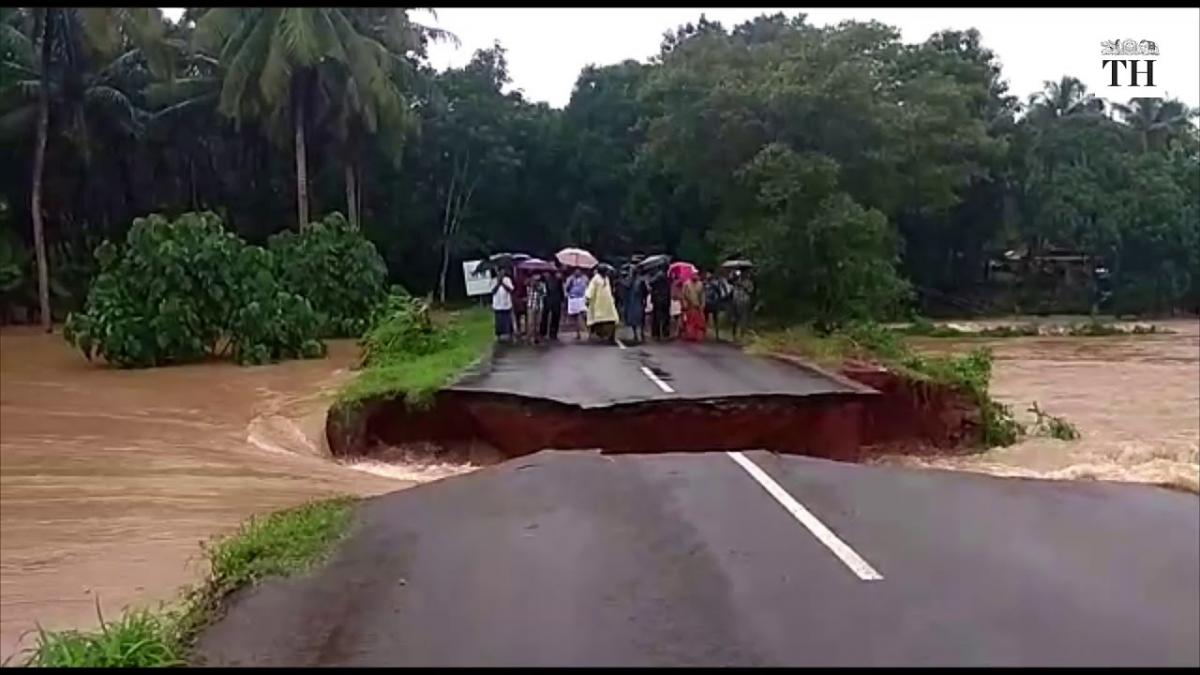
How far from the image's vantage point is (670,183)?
148ft

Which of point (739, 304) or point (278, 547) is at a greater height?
point (739, 304)

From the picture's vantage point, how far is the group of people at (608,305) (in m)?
25.1

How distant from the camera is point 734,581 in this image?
6.86 m

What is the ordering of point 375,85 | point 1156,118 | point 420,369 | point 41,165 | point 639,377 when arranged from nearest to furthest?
point 639,377 → point 420,369 → point 375,85 → point 41,165 → point 1156,118

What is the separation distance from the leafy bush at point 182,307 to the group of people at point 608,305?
21.2ft

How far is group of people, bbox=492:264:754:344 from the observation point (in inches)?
988

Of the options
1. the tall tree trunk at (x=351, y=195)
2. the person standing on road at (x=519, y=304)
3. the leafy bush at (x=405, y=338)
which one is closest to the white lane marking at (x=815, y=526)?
the leafy bush at (x=405, y=338)

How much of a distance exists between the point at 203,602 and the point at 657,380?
10203 millimetres

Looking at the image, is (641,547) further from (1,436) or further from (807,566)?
(1,436)

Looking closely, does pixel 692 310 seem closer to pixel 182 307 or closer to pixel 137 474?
pixel 182 307

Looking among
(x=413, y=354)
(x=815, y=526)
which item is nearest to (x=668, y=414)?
(x=815, y=526)

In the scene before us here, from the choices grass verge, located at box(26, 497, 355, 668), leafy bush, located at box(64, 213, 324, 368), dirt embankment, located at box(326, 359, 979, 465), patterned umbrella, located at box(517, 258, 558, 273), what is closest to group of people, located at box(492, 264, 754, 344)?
patterned umbrella, located at box(517, 258, 558, 273)

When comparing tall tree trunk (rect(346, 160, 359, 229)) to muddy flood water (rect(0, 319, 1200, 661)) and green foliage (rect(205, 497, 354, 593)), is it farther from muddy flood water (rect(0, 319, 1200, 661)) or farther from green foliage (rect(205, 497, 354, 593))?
green foliage (rect(205, 497, 354, 593))

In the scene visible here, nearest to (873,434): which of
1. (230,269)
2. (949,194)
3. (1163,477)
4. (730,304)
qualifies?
(1163,477)
